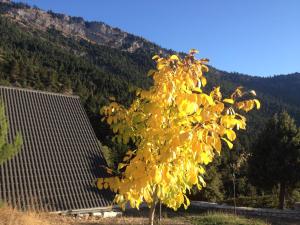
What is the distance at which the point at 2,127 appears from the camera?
8.96m

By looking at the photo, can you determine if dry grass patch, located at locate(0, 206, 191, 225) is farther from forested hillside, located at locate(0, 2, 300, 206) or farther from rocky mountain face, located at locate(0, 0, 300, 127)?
rocky mountain face, located at locate(0, 0, 300, 127)

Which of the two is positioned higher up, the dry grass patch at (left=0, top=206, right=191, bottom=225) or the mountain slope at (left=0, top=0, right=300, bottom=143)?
the mountain slope at (left=0, top=0, right=300, bottom=143)

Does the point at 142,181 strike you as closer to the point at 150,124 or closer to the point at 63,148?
the point at 150,124

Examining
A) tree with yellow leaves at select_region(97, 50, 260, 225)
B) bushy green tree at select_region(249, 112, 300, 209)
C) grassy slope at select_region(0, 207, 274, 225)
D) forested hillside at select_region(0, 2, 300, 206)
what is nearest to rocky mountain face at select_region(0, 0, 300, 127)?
forested hillside at select_region(0, 2, 300, 206)

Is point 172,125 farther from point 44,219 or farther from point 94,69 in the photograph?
point 94,69

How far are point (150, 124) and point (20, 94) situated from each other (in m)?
12.5

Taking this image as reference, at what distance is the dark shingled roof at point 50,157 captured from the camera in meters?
11.7

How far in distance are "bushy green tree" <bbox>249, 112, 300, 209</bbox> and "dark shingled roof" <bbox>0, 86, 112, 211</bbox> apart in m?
12.7

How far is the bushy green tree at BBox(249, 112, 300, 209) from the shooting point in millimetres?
22219

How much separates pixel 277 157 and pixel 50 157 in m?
14.9

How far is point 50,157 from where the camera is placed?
13.4 m

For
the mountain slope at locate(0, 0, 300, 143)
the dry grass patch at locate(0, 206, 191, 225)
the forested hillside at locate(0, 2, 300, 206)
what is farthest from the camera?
the mountain slope at locate(0, 0, 300, 143)

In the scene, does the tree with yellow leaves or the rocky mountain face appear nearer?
the tree with yellow leaves

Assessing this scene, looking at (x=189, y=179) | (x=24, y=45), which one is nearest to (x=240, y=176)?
(x=189, y=179)
